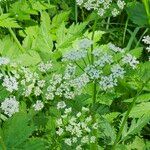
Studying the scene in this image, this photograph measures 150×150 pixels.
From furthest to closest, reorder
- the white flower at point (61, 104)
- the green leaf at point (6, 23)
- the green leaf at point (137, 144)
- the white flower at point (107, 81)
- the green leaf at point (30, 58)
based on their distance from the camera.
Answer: the green leaf at point (6, 23) < the green leaf at point (30, 58) < the green leaf at point (137, 144) < the white flower at point (61, 104) < the white flower at point (107, 81)

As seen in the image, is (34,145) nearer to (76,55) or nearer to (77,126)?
(77,126)

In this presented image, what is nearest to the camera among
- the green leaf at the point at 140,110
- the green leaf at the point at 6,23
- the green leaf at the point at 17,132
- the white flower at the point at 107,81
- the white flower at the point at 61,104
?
the white flower at the point at 107,81

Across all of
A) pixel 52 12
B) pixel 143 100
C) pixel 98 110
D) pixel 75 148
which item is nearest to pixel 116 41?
pixel 52 12

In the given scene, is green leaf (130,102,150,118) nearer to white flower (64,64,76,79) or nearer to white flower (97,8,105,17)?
white flower (64,64,76,79)

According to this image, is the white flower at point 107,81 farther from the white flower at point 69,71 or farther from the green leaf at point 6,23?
the green leaf at point 6,23

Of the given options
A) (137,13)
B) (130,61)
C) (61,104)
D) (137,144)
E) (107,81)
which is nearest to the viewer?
(107,81)

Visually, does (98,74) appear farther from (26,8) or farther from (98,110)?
(26,8)

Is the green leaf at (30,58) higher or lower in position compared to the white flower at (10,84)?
lower

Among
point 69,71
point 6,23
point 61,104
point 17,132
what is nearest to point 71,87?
point 61,104

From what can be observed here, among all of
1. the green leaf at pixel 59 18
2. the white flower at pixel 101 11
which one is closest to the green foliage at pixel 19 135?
the white flower at pixel 101 11
